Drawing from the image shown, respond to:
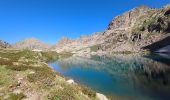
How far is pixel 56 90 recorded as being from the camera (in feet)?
88.7

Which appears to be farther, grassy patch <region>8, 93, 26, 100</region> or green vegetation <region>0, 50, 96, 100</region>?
green vegetation <region>0, 50, 96, 100</region>

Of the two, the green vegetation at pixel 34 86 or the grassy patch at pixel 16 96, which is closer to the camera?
the grassy patch at pixel 16 96

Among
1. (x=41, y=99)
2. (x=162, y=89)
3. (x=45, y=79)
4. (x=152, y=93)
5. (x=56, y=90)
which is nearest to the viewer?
(x=41, y=99)

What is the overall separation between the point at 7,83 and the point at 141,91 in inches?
1148

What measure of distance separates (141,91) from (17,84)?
28.4 metres

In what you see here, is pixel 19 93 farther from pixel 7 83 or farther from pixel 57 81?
pixel 57 81

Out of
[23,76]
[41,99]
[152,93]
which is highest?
[23,76]

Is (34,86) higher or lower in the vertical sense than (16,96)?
higher

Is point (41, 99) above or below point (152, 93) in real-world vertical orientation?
above

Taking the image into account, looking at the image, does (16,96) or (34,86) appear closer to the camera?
(16,96)

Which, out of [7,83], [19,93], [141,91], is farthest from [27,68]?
[141,91]

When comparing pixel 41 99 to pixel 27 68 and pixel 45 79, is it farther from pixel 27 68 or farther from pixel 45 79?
pixel 27 68

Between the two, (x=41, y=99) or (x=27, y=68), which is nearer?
(x=41, y=99)

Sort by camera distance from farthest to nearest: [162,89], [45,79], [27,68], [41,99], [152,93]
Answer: [162,89]
[152,93]
[27,68]
[45,79]
[41,99]
